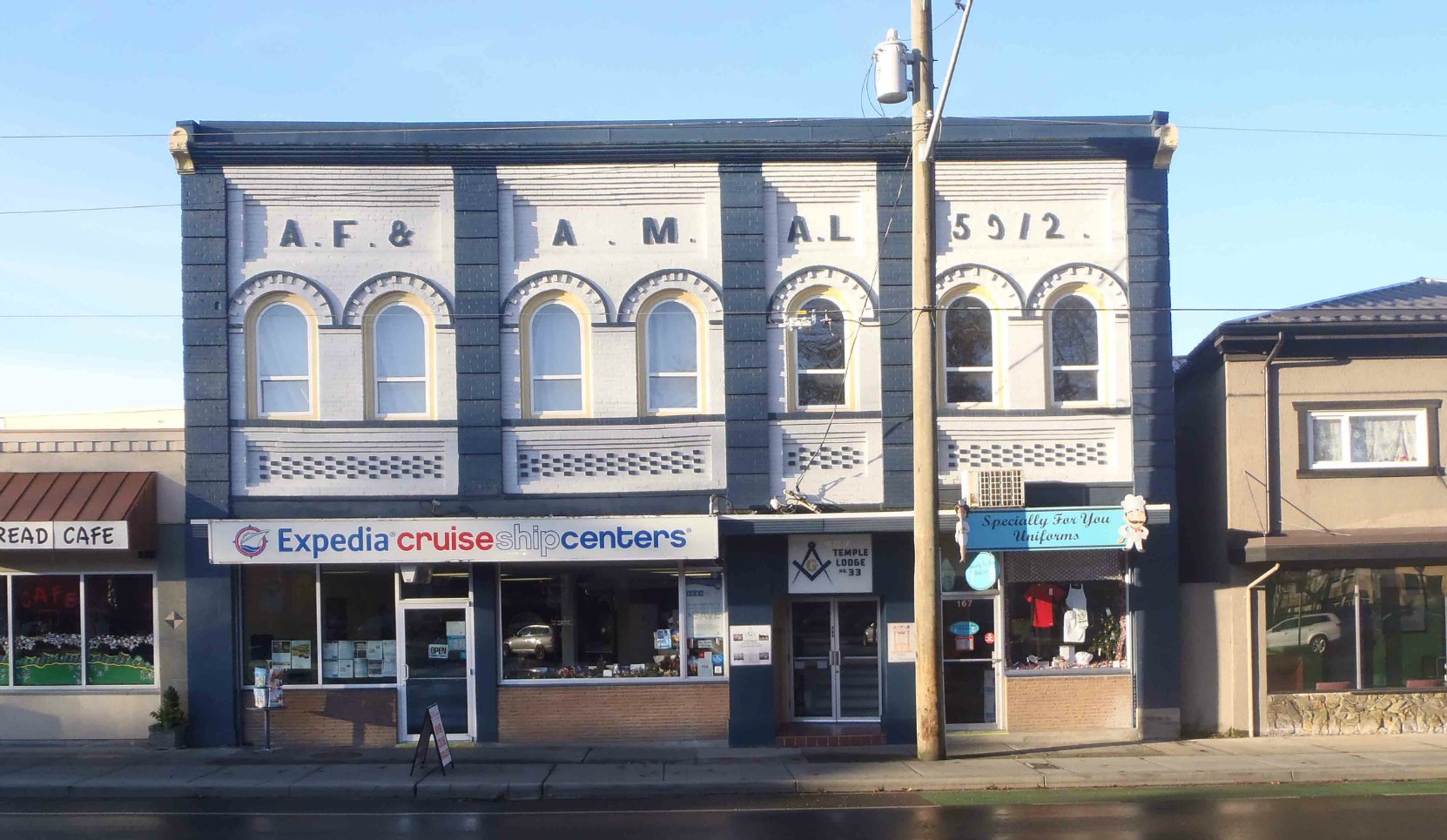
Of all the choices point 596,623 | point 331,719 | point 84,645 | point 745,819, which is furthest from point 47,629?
point 745,819

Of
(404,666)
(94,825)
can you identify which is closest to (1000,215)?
(404,666)

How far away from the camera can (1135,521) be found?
16047 millimetres

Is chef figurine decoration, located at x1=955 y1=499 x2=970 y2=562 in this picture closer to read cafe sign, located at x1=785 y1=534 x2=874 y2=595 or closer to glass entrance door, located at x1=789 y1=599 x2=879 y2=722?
read cafe sign, located at x1=785 y1=534 x2=874 y2=595

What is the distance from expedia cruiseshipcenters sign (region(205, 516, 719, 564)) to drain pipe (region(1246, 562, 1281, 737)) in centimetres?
715

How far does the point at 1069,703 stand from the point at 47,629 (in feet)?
45.9

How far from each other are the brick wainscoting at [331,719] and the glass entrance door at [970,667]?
Answer: 6663 mm

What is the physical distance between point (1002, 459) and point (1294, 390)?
161 inches

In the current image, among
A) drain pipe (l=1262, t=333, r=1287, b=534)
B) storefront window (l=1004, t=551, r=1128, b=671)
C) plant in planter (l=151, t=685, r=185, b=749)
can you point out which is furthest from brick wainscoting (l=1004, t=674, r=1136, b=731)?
plant in planter (l=151, t=685, r=185, b=749)

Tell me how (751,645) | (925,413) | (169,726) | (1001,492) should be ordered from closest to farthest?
1. (925,413)
2. (1001,492)
3. (169,726)
4. (751,645)

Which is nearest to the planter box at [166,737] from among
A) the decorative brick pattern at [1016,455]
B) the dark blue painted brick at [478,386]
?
the dark blue painted brick at [478,386]

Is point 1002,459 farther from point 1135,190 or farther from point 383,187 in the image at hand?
point 383,187

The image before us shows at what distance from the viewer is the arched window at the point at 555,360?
17062 millimetres

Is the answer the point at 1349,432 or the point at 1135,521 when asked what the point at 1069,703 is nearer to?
the point at 1135,521

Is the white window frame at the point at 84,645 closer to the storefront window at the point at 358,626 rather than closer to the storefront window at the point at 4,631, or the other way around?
the storefront window at the point at 4,631
